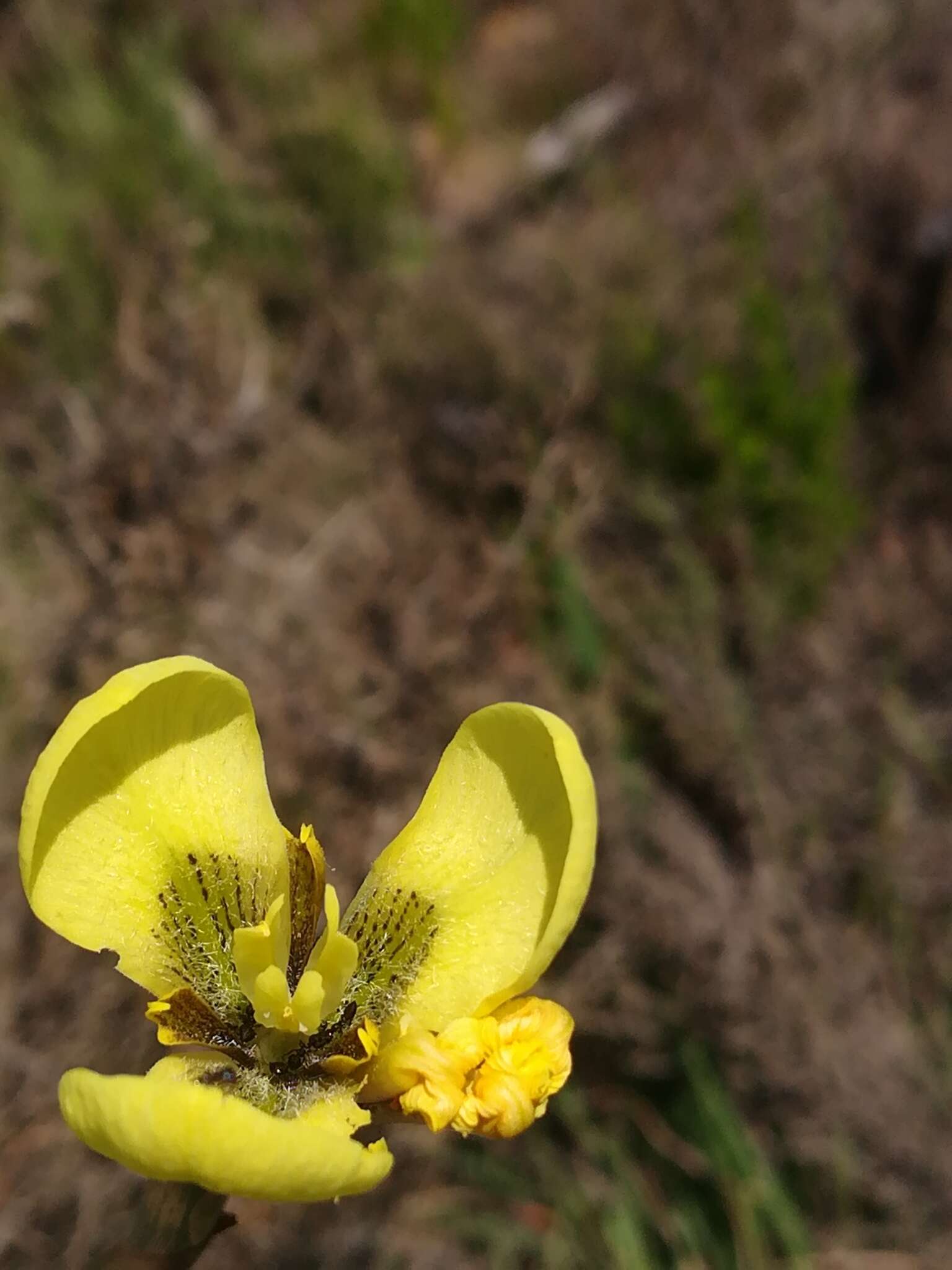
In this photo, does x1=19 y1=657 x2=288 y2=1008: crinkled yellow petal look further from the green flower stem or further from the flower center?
the green flower stem

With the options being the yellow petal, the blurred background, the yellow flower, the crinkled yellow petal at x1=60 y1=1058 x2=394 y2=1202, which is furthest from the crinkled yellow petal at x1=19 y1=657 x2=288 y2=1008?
the blurred background

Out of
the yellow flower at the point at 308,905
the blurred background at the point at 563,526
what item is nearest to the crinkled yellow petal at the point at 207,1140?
the yellow flower at the point at 308,905

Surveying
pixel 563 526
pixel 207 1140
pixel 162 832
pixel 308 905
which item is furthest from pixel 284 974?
pixel 563 526

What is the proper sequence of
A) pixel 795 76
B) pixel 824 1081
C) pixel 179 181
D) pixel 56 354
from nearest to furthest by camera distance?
pixel 824 1081 < pixel 56 354 < pixel 179 181 < pixel 795 76

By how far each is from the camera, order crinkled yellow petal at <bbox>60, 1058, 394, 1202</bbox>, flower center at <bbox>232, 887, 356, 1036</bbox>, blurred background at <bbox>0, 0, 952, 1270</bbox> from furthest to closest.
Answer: blurred background at <bbox>0, 0, 952, 1270</bbox>
flower center at <bbox>232, 887, 356, 1036</bbox>
crinkled yellow petal at <bbox>60, 1058, 394, 1202</bbox>

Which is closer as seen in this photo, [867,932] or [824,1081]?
[824,1081]

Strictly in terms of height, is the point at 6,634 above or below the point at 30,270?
below

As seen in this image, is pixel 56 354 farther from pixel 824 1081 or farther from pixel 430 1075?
pixel 824 1081

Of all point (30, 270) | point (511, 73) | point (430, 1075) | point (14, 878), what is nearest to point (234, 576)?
point (14, 878)
